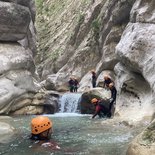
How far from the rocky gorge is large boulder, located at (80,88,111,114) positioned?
1.06m

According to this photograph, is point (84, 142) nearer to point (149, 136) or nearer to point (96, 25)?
point (149, 136)

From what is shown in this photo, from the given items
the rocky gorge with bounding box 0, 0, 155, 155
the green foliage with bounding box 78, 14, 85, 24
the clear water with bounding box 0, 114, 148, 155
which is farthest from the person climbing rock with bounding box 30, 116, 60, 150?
the green foliage with bounding box 78, 14, 85, 24

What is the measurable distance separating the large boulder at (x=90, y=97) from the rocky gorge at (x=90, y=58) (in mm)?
1058

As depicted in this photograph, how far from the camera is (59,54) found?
1672 inches

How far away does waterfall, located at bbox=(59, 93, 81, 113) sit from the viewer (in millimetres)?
26156

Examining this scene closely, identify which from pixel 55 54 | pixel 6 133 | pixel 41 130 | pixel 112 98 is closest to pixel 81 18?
pixel 55 54

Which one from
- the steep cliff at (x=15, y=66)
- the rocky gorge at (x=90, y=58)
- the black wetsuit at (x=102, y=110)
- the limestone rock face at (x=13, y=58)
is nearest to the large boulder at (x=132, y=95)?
the rocky gorge at (x=90, y=58)

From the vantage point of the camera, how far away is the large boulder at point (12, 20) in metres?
24.0

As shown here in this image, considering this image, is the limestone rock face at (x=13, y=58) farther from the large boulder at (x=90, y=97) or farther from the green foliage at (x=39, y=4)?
the green foliage at (x=39, y=4)

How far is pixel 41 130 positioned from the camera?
8.44 metres

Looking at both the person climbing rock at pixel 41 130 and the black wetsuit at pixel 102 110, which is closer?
the person climbing rock at pixel 41 130

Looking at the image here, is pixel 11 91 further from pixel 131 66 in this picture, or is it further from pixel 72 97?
pixel 131 66

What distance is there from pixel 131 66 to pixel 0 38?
32.4ft

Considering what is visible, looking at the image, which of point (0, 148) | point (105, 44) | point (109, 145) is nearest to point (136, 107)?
point (109, 145)
